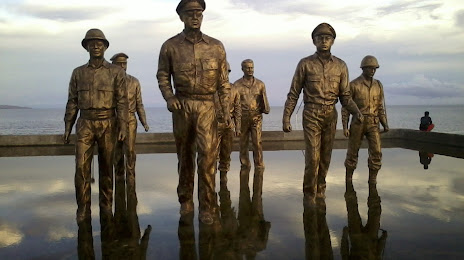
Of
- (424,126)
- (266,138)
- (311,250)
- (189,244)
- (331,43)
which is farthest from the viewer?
(424,126)

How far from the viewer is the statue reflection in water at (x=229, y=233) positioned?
173 inches

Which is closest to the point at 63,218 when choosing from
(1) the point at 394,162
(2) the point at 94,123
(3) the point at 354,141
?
(2) the point at 94,123

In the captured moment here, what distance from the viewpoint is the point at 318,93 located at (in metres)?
6.59

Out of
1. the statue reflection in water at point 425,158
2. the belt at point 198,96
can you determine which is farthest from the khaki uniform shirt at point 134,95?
the statue reflection in water at point 425,158

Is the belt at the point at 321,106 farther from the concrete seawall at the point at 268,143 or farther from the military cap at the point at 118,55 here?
the concrete seawall at the point at 268,143

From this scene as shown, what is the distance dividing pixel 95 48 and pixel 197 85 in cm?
152

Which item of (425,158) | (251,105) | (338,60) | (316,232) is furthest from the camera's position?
(425,158)

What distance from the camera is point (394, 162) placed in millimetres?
11148

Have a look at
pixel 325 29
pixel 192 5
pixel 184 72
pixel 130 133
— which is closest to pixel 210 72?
pixel 184 72

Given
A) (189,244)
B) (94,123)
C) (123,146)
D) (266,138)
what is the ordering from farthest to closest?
(266,138)
(123,146)
(94,123)
(189,244)

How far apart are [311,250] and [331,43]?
11.6ft

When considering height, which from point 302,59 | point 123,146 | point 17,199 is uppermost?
point 302,59

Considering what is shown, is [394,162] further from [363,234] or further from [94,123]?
[94,123]

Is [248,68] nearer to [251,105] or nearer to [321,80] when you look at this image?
[251,105]
